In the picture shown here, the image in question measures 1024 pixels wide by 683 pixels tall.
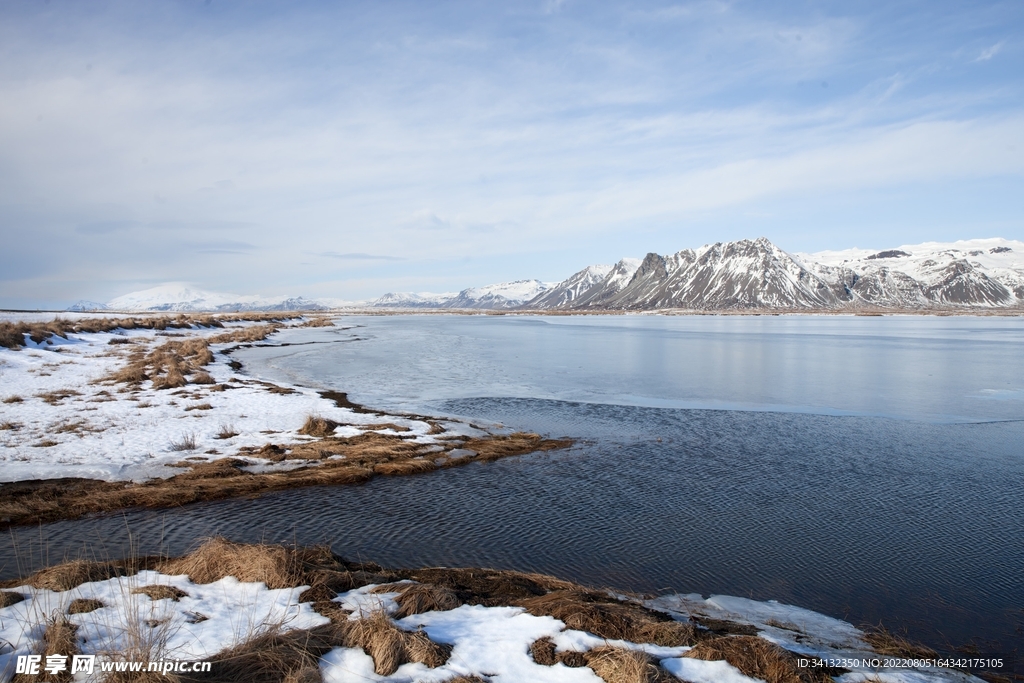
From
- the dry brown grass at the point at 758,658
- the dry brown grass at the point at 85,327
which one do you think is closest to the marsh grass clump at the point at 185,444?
the dry brown grass at the point at 758,658

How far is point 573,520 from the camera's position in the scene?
12.4 m

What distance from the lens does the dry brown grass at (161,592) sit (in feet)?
23.9

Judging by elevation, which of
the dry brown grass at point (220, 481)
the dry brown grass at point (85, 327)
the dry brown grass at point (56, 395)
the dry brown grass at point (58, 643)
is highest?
the dry brown grass at point (85, 327)

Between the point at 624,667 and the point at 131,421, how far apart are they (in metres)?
19.8

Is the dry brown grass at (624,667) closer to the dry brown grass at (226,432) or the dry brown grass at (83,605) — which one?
the dry brown grass at (83,605)

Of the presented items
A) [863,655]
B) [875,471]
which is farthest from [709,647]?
[875,471]

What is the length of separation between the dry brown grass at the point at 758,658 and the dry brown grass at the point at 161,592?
6.26 meters

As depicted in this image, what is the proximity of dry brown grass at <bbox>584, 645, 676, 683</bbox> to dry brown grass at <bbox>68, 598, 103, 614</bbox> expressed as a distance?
5713 mm

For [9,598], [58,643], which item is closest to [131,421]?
[9,598]

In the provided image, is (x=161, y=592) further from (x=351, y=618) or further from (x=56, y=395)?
(x=56, y=395)

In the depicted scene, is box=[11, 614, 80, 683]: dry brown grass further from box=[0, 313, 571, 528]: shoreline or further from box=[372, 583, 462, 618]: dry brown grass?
box=[0, 313, 571, 528]: shoreline

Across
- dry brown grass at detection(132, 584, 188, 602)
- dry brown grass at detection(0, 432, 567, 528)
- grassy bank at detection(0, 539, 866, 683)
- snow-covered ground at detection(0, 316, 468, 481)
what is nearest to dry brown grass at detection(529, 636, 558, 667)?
grassy bank at detection(0, 539, 866, 683)

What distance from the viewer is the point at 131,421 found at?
1984 centimetres

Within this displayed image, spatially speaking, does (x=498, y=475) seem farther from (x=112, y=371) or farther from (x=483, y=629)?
(x=112, y=371)
